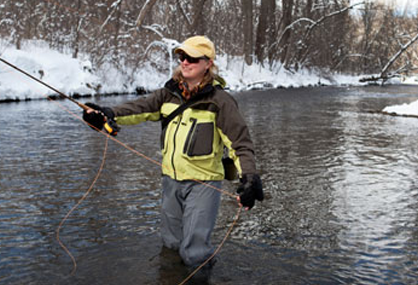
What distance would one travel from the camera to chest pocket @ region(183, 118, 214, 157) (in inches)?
134

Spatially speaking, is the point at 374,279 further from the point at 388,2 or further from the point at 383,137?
the point at 388,2

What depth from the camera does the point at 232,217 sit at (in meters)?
5.55

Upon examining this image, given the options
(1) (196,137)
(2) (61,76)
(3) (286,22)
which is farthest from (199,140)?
(3) (286,22)

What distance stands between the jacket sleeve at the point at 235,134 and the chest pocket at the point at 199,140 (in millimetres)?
94

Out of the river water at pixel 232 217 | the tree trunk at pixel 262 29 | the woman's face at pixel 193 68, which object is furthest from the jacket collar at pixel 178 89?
the tree trunk at pixel 262 29

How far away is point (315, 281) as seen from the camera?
154 inches

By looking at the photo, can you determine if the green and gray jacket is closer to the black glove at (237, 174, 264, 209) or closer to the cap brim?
the black glove at (237, 174, 264, 209)

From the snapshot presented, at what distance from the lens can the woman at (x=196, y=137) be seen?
3355 mm

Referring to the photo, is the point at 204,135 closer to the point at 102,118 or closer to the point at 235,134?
the point at 235,134

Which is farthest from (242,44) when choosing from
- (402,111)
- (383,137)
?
(383,137)

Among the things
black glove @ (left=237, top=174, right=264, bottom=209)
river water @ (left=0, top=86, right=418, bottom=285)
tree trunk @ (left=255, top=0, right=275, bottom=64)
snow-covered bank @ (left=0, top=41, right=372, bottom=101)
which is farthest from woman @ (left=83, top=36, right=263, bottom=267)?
tree trunk @ (left=255, top=0, right=275, bottom=64)

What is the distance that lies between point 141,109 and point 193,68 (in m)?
0.52

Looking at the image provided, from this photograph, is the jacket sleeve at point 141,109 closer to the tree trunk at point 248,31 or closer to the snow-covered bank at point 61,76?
the snow-covered bank at point 61,76

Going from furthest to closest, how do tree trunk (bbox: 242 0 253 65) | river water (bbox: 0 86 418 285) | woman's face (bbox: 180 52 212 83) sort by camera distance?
tree trunk (bbox: 242 0 253 65)
river water (bbox: 0 86 418 285)
woman's face (bbox: 180 52 212 83)
